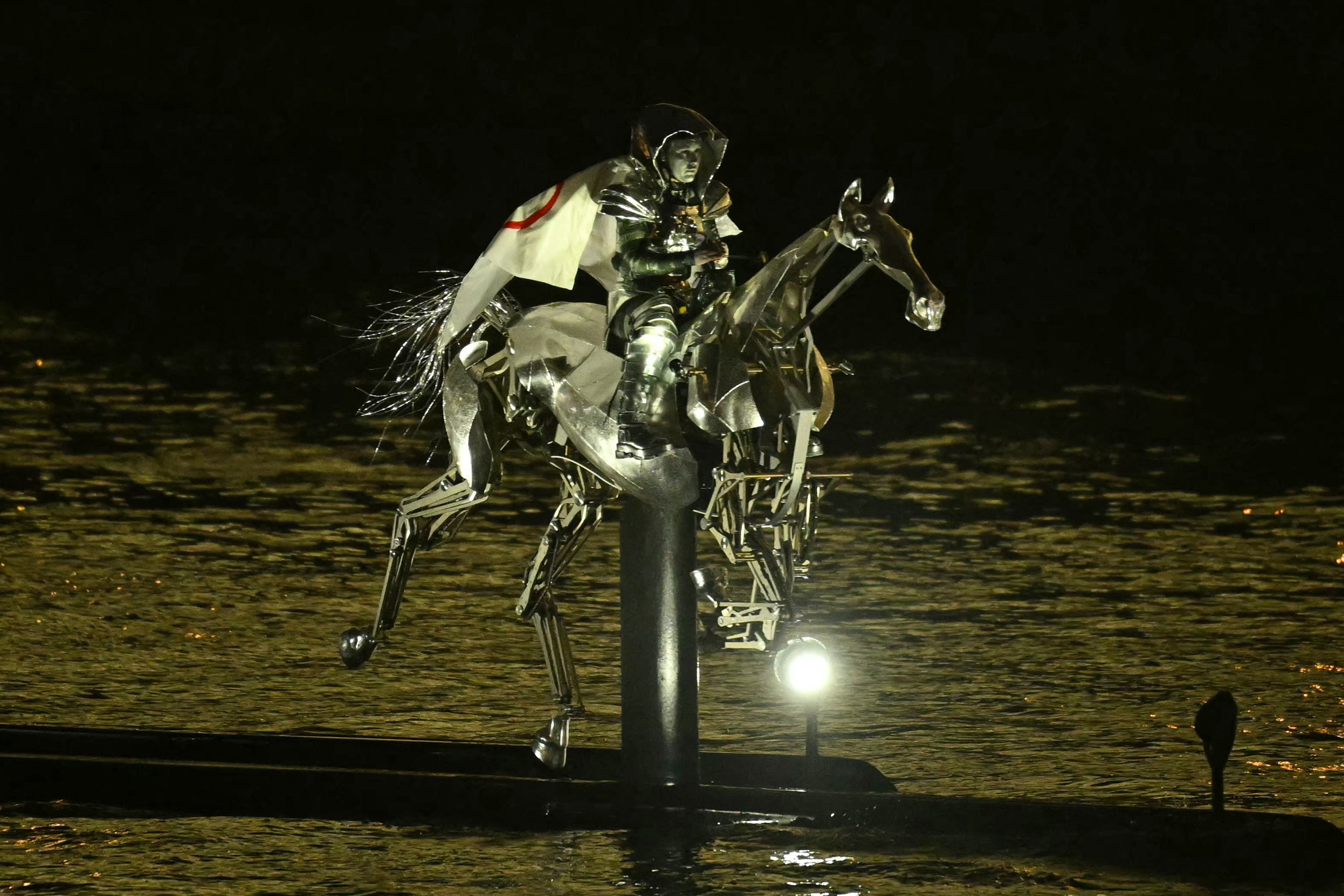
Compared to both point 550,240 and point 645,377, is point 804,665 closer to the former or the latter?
point 645,377

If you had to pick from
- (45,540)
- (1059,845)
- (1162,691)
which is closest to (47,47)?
(45,540)

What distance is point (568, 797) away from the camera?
3.82 m

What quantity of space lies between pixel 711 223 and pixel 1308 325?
756cm

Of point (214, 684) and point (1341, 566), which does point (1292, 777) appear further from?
point (214, 684)

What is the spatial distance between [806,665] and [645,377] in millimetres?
603

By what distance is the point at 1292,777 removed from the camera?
4.67m

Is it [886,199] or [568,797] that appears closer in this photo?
[886,199]

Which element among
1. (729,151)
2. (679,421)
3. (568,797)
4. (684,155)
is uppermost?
(729,151)

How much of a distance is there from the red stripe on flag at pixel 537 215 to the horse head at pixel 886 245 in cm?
54

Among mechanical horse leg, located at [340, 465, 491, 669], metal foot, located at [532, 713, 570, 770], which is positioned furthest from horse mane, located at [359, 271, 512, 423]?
metal foot, located at [532, 713, 570, 770]

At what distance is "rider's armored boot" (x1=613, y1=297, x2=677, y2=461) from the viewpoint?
366 centimetres

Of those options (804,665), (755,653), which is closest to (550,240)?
(804,665)

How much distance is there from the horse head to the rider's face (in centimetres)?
31

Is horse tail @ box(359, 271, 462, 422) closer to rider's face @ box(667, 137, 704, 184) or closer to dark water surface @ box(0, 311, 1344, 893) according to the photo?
rider's face @ box(667, 137, 704, 184)
